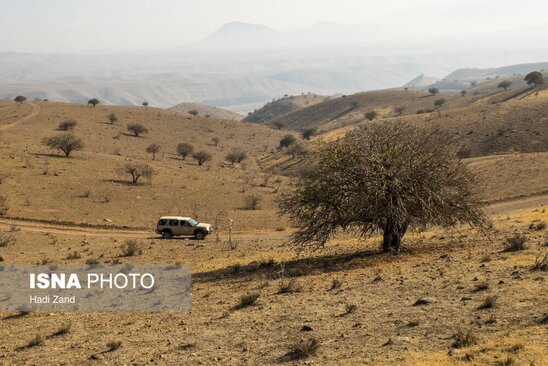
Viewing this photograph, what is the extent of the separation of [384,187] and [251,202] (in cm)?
2935

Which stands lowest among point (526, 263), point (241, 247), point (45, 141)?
point (241, 247)

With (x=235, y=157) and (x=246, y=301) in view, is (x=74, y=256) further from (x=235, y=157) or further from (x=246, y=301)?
(x=235, y=157)

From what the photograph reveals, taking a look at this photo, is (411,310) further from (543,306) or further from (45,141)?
(45,141)

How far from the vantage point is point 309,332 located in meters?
14.7

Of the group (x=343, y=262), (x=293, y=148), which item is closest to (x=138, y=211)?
(x=343, y=262)

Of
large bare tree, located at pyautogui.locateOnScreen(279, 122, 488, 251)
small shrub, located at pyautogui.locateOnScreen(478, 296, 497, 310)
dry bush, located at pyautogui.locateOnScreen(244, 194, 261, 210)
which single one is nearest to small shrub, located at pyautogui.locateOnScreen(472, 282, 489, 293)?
small shrub, located at pyautogui.locateOnScreen(478, 296, 497, 310)

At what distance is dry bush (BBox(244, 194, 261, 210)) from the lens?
50.7 metres

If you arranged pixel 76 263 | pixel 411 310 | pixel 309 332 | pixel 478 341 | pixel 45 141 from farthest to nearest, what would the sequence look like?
1. pixel 45 141
2. pixel 76 263
3. pixel 411 310
4. pixel 309 332
5. pixel 478 341

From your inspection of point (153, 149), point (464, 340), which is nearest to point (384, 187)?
point (464, 340)

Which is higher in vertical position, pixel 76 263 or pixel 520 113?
pixel 520 113

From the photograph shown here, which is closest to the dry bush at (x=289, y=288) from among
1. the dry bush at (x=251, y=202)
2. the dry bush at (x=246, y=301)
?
the dry bush at (x=246, y=301)

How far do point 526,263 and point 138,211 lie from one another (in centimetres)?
3500

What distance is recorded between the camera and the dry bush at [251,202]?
50.7 m

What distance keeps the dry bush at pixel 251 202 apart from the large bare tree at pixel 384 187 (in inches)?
979
